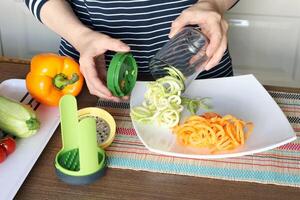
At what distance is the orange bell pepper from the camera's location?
2.90 feet

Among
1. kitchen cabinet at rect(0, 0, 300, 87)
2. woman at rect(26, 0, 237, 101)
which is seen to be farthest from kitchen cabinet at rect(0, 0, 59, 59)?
woman at rect(26, 0, 237, 101)

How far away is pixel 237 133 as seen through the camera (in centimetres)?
74

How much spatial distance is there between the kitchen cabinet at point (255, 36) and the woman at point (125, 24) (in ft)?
1.46

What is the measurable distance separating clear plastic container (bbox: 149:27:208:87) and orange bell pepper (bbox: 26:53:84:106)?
0.56 feet

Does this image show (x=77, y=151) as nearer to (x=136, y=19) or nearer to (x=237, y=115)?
(x=237, y=115)

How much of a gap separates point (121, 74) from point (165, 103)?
3.5 inches

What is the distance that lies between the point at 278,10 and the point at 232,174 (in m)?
0.89

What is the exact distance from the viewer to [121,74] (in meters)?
0.81

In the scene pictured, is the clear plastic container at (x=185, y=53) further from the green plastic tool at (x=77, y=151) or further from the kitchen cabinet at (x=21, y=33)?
the kitchen cabinet at (x=21, y=33)

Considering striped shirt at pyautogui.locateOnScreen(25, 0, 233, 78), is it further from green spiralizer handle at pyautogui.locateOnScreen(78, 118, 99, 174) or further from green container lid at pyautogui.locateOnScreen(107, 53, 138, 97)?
green spiralizer handle at pyautogui.locateOnScreen(78, 118, 99, 174)

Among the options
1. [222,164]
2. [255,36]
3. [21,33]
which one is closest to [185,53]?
[222,164]

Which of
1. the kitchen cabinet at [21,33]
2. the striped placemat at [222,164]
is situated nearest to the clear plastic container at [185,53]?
the striped placemat at [222,164]

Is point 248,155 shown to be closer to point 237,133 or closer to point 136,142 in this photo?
point 237,133

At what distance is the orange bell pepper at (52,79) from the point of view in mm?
883
